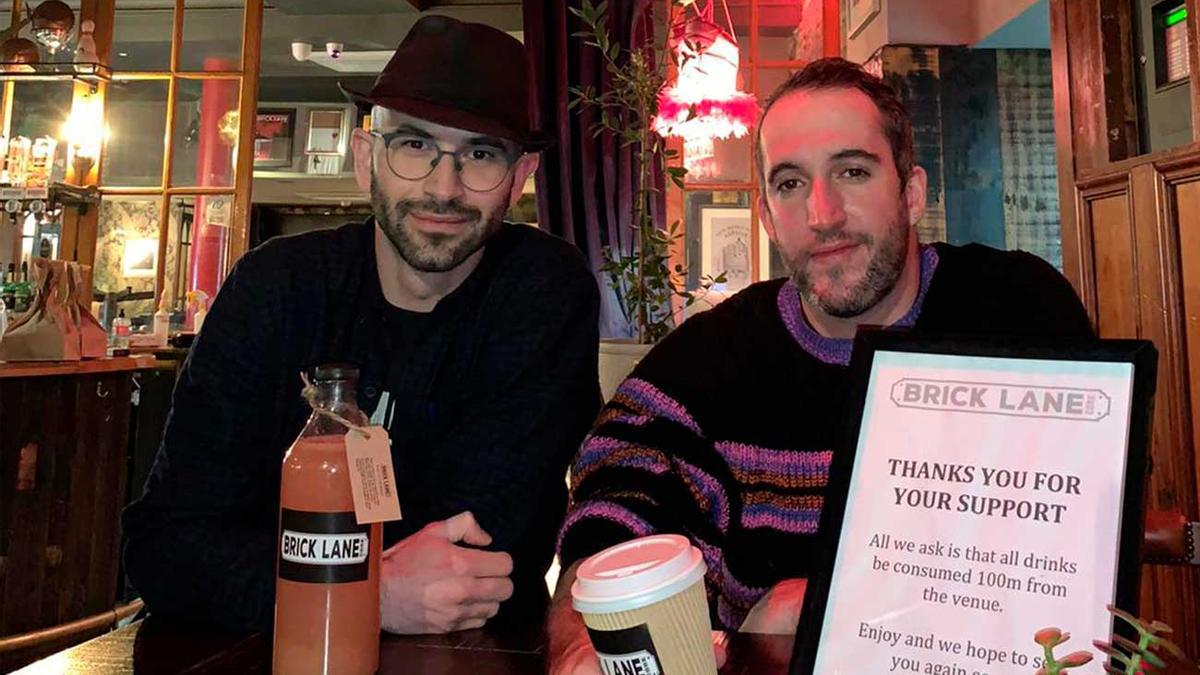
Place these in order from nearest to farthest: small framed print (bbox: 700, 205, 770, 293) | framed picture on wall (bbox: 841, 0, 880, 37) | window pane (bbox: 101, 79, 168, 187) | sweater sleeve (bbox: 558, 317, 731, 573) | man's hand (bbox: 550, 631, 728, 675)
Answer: man's hand (bbox: 550, 631, 728, 675) → sweater sleeve (bbox: 558, 317, 731, 573) → framed picture on wall (bbox: 841, 0, 880, 37) → small framed print (bbox: 700, 205, 770, 293) → window pane (bbox: 101, 79, 168, 187)

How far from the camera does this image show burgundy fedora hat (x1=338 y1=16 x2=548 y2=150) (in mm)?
1147

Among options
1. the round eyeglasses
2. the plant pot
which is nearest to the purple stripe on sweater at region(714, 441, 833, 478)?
the round eyeglasses

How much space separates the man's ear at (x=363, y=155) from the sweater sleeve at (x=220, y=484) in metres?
0.20

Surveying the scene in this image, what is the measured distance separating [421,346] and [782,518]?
23.3 inches

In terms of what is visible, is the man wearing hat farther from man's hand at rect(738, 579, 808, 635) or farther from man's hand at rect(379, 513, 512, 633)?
man's hand at rect(738, 579, 808, 635)

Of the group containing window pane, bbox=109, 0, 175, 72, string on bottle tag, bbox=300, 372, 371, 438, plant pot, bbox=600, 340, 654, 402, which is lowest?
string on bottle tag, bbox=300, 372, 371, 438

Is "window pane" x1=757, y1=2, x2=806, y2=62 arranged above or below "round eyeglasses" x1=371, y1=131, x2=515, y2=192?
above

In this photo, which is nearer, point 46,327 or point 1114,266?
point 1114,266

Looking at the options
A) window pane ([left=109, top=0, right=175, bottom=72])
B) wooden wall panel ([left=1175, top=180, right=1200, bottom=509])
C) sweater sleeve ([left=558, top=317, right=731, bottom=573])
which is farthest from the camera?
window pane ([left=109, top=0, right=175, bottom=72])

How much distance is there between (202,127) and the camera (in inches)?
144

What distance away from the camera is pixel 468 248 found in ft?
3.93

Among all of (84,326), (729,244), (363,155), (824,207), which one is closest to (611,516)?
(824,207)

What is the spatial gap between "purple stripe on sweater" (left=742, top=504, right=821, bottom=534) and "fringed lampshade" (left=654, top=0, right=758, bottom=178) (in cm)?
168

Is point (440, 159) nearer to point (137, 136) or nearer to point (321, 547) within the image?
point (321, 547)
